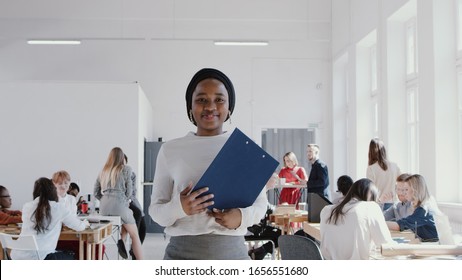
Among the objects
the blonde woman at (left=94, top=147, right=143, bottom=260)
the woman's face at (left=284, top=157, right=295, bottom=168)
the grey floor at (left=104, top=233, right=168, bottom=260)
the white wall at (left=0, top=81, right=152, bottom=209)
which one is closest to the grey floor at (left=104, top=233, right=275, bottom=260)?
the grey floor at (left=104, top=233, right=168, bottom=260)

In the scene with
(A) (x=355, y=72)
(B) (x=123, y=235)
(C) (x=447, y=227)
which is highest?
(A) (x=355, y=72)

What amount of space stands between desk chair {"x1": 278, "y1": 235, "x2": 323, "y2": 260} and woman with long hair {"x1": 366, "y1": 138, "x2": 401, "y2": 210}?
10.6 ft

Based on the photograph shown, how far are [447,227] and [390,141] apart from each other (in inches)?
230

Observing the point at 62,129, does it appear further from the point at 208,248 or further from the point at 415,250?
the point at 208,248

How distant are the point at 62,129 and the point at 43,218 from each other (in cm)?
508

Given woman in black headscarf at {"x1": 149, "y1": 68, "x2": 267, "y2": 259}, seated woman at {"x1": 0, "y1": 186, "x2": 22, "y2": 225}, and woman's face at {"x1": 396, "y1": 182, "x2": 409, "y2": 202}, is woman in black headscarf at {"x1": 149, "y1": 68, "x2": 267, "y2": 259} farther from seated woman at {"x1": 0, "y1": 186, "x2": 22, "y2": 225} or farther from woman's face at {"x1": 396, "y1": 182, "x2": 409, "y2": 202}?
seated woman at {"x1": 0, "y1": 186, "x2": 22, "y2": 225}

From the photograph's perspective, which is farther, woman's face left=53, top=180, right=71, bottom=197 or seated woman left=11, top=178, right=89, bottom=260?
woman's face left=53, top=180, right=71, bottom=197

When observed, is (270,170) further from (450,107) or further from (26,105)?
(26,105)

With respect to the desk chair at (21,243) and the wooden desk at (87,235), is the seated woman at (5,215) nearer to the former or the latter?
the wooden desk at (87,235)

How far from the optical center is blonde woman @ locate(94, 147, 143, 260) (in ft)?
20.4

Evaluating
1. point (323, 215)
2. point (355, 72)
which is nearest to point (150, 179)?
point (355, 72)

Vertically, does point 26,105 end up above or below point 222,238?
above
